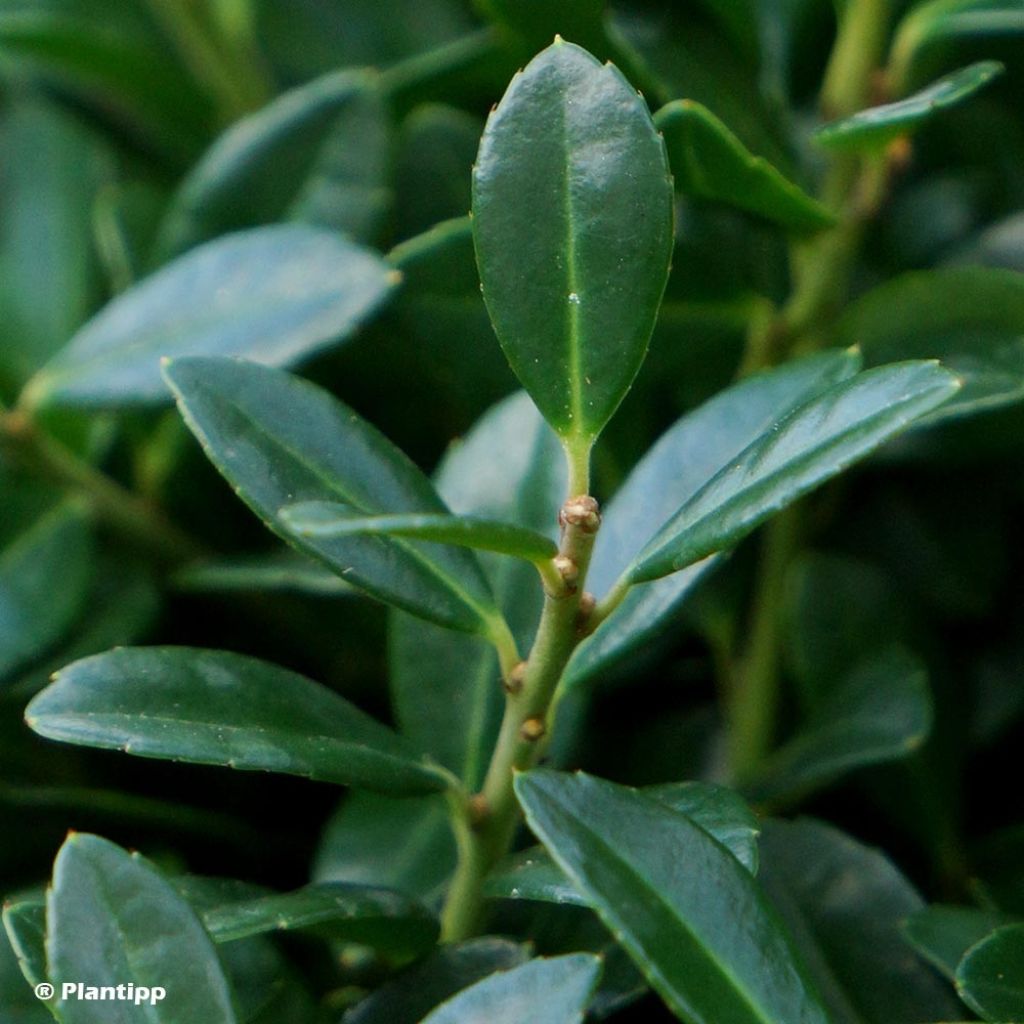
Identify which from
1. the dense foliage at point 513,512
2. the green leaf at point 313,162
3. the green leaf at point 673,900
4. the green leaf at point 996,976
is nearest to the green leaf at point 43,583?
the dense foliage at point 513,512

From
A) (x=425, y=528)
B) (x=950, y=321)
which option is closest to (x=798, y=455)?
(x=425, y=528)

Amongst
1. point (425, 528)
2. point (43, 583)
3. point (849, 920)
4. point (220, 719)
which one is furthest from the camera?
point (43, 583)

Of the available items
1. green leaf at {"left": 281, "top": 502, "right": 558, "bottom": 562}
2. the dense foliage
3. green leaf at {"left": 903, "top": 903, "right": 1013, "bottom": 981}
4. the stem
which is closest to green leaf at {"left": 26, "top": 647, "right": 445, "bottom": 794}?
the dense foliage

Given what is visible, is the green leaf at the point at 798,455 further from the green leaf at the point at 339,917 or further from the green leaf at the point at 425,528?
the green leaf at the point at 339,917

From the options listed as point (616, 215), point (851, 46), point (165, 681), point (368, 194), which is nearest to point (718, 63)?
point (851, 46)

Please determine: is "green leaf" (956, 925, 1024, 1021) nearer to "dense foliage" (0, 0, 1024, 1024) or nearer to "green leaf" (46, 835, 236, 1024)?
"dense foliage" (0, 0, 1024, 1024)

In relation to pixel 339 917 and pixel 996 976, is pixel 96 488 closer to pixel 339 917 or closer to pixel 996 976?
pixel 339 917
